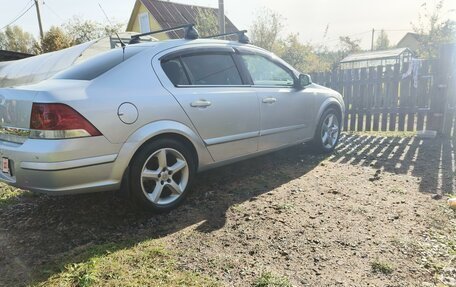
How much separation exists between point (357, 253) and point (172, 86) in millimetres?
2198

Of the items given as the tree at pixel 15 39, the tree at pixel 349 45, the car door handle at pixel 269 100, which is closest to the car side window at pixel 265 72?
the car door handle at pixel 269 100

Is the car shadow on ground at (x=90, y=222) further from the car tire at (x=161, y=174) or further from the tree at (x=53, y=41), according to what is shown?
the tree at (x=53, y=41)

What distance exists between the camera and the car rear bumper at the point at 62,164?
2.77 m

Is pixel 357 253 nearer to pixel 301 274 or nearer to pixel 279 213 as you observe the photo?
pixel 301 274

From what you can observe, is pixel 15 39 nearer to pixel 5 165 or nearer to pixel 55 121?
pixel 5 165

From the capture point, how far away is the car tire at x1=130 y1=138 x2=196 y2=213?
3209 millimetres

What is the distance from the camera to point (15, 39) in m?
51.8

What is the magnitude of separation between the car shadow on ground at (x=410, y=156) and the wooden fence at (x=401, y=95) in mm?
456

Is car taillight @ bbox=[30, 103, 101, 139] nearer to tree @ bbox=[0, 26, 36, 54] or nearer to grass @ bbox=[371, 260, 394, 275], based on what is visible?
grass @ bbox=[371, 260, 394, 275]

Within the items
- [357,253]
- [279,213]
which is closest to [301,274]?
[357,253]

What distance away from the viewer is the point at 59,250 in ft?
9.28

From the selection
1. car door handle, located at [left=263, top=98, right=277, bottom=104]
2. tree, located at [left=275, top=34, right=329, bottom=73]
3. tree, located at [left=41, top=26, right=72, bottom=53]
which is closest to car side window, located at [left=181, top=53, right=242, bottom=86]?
car door handle, located at [left=263, top=98, right=277, bottom=104]

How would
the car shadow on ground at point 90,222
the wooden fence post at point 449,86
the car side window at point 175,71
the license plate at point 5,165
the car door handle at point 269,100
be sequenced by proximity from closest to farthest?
the car shadow on ground at point 90,222 < the license plate at point 5,165 < the car side window at point 175,71 < the car door handle at point 269,100 < the wooden fence post at point 449,86

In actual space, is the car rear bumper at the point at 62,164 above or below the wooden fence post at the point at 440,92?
below
